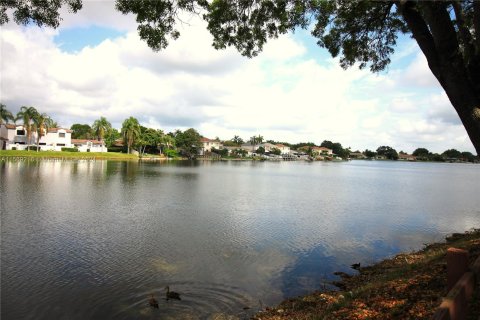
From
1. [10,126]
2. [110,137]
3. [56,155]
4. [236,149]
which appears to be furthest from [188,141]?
[10,126]

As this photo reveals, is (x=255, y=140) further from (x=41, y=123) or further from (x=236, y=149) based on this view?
(x=41, y=123)

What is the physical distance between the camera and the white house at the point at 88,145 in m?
102

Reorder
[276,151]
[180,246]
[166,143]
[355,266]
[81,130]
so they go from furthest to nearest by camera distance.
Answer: [276,151]
[81,130]
[166,143]
[180,246]
[355,266]

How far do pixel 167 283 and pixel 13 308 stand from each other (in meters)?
4.56

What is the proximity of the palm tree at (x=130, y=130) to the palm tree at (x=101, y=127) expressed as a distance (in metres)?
7.74

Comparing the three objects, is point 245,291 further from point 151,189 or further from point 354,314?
point 151,189

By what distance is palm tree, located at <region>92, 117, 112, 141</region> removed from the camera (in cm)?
10981

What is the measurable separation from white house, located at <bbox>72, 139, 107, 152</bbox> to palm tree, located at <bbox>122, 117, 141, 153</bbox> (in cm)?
787

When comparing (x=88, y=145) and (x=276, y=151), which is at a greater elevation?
(x=276, y=151)

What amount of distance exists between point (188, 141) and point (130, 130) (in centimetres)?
3285

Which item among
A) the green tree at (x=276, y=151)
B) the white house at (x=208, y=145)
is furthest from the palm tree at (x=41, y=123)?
the green tree at (x=276, y=151)

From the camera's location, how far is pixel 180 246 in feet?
52.4

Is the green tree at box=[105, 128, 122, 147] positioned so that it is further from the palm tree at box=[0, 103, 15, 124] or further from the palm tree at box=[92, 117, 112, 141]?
the palm tree at box=[0, 103, 15, 124]

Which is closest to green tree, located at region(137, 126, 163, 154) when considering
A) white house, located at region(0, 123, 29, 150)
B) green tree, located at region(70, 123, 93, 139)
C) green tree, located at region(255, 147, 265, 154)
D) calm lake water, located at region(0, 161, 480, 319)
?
green tree, located at region(70, 123, 93, 139)
